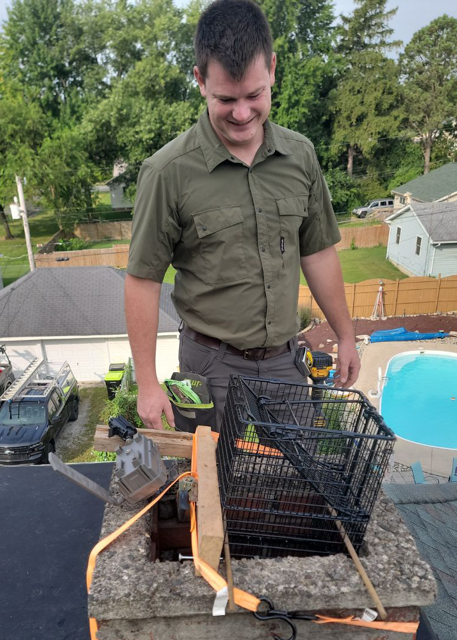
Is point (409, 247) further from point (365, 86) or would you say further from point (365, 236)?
point (365, 86)

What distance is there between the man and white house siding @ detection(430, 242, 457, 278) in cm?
2096

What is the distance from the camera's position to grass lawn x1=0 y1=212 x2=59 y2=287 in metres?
29.0

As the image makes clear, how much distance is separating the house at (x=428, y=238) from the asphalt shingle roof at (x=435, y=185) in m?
3.40

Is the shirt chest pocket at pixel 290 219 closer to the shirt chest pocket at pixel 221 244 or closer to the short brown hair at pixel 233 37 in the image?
the shirt chest pocket at pixel 221 244

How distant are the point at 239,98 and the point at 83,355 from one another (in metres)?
16.2

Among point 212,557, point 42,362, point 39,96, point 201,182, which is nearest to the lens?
point 212,557

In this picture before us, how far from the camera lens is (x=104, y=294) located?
57.8 feet

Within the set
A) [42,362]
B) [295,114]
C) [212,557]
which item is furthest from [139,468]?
[295,114]

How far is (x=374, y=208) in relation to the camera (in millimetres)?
35375

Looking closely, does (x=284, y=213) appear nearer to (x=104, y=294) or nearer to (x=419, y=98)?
(x=104, y=294)

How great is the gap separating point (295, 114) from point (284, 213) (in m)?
34.9

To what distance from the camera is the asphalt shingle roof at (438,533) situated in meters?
2.31

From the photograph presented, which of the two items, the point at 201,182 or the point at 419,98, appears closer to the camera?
the point at 201,182

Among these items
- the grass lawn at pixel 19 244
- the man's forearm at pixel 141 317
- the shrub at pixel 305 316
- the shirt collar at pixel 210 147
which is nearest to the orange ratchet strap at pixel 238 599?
the man's forearm at pixel 141 317
